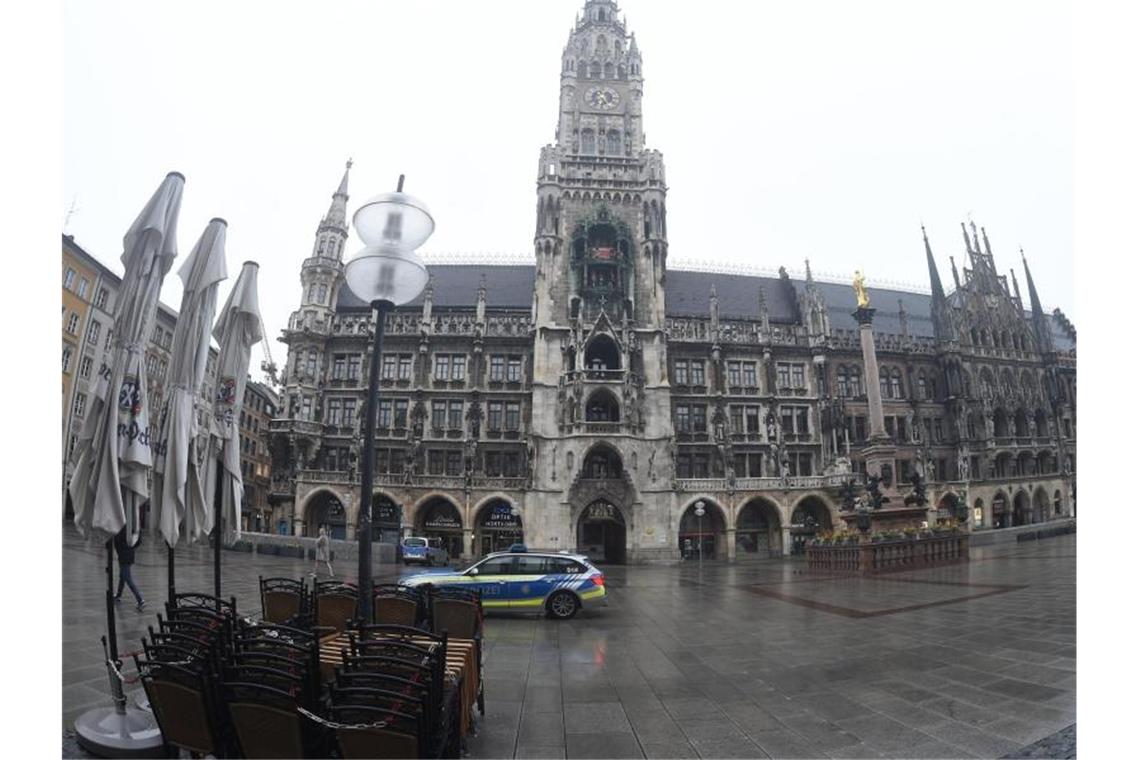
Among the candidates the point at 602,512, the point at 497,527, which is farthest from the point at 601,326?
the point at 497,527

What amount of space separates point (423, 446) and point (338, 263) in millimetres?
15965

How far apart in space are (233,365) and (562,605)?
7810 mm

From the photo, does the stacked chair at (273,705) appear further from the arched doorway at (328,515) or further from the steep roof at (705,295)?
the steep roof at (705,295)

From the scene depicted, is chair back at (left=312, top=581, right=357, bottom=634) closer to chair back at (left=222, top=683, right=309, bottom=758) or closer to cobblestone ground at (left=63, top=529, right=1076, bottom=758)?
cobblestone ground at (left=63, top=529, right=1076, bottom=758)

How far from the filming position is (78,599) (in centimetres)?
999

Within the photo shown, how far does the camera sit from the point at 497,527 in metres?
35.8

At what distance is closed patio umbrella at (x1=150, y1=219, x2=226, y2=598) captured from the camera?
572cm

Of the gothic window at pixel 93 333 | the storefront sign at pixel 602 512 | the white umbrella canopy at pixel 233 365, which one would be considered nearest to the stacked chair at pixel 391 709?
the white umbrella canopy at pixel 233 365

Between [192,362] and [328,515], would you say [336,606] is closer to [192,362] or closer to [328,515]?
[192,362]

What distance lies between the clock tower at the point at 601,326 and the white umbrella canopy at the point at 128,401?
96.0 feet

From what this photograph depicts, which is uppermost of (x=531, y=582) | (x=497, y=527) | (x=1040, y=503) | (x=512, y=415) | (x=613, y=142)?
(x=613, y=142)

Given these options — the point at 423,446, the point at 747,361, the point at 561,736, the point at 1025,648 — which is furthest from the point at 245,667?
the point at 747,361

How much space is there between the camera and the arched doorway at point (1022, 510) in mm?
42000

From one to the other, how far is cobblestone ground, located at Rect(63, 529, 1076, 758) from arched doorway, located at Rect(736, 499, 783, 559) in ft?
78.3
